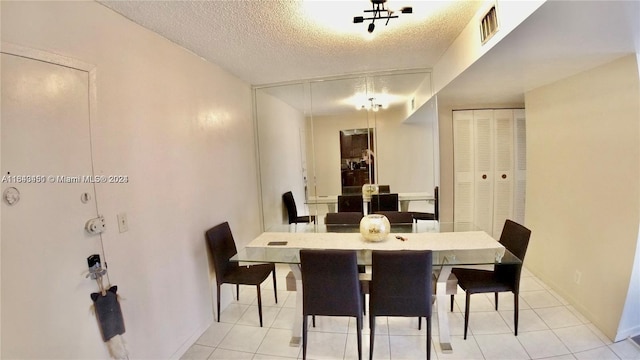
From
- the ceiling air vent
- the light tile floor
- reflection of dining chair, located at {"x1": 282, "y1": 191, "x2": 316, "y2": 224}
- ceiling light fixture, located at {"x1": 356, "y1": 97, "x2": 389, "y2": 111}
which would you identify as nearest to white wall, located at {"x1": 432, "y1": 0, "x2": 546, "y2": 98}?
the ceiling air vent

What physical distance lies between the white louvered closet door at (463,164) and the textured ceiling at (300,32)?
1.19m

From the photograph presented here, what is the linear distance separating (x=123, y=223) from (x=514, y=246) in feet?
9.31

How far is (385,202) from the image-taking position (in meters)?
3.68

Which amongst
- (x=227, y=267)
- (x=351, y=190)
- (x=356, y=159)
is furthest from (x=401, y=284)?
(x=356, y=159)

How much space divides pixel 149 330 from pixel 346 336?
1453 mm

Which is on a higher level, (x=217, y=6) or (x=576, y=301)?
(x=217, y=6)

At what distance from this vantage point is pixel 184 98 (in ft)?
7.54

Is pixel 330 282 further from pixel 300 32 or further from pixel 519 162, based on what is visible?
pixel 519 162

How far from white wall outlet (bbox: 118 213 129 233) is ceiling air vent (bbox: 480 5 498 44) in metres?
Answer: 2.48

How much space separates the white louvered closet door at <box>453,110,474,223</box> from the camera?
12.6 ft

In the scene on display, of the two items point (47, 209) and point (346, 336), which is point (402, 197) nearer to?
point (346, 336)

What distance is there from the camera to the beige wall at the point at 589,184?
2000 mm

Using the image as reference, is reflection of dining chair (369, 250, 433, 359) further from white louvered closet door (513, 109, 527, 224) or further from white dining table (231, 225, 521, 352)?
white louvered closet door (513, 109, 527, 224)

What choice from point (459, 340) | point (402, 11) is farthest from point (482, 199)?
point (402, 11)
